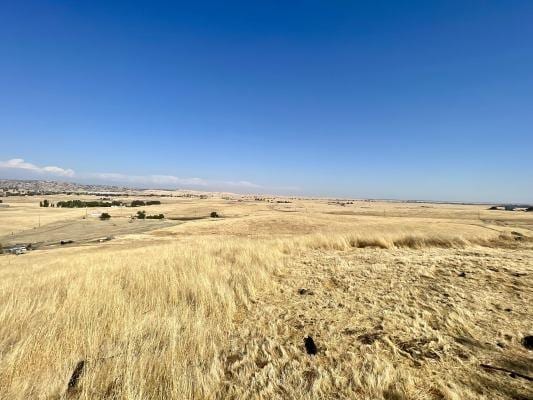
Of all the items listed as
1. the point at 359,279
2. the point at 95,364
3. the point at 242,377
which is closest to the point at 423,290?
the point at 359,279

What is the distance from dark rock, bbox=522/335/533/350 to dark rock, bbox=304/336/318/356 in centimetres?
305

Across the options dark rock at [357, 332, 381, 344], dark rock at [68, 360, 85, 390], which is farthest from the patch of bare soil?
dark rock at [68, 360, 85, 390]

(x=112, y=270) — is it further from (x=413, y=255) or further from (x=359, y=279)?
(x=413, y=255)

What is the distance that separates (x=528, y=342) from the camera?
4.41 m

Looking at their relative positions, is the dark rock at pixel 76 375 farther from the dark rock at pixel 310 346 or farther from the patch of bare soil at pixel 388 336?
the dark rock at pixel 310 346

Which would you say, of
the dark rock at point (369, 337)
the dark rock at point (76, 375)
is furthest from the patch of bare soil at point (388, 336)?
the dark rock at point (76, 375)

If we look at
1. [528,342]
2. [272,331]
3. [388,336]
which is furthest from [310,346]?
[528,342]

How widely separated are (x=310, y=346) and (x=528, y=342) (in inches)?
127

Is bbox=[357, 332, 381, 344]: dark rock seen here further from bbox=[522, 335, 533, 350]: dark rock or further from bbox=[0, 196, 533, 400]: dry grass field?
bbox=[522, 335, 533, 350]: dark rock

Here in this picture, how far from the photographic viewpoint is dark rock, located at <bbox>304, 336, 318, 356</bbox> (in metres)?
4.25

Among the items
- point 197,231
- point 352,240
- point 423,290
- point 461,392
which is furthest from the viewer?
point 197,231

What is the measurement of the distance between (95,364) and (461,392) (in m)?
4.41

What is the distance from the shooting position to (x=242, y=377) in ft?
12.0

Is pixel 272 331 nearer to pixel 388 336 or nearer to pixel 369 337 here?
pixel 369 337
